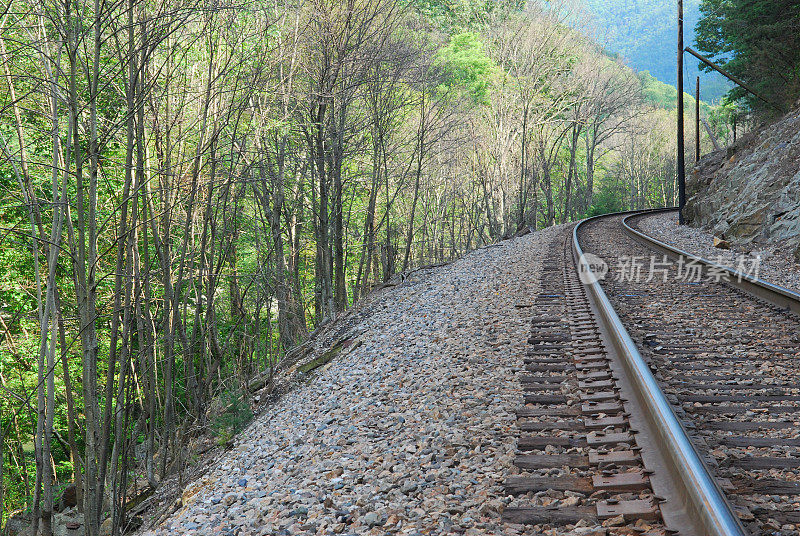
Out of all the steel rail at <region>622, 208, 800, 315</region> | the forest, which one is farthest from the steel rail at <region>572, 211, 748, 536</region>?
the forest

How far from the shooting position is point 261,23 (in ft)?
29.9

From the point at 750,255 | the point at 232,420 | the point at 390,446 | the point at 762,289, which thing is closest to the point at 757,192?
the point at 750,255

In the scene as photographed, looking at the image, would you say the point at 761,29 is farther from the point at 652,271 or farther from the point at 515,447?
the point at 515,447

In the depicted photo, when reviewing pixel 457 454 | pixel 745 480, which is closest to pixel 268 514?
pixel 457 454

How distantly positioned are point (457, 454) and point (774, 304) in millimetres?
5217

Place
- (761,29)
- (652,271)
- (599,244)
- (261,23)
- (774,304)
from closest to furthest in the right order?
(774,304)
(261,23)
(652,271)
(599,244)
(761,29)

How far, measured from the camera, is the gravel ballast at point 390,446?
2.99 m

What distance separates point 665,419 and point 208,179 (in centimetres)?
661

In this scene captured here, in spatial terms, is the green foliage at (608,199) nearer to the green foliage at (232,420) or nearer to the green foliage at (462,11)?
the green foliage at (462,11)

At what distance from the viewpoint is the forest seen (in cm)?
517

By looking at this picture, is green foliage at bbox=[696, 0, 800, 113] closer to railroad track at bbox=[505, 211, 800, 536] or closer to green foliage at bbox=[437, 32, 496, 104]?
green foliage at bbox=[437, 32, 496, 104]

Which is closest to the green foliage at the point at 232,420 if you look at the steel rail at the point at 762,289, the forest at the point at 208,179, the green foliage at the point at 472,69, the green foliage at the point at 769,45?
the forest at the point at 208,179

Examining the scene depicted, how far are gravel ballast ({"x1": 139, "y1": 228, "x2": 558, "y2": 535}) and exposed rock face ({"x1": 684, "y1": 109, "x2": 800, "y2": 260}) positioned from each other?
8.15 metres

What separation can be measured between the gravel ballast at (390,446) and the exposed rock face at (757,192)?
815 centimetres
